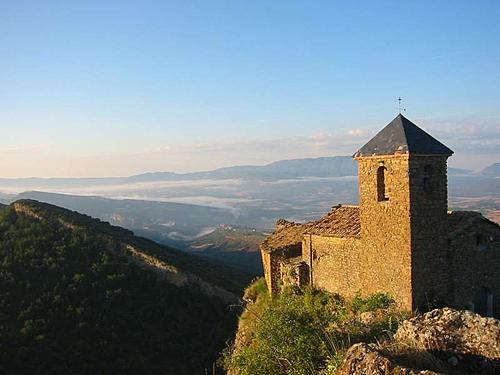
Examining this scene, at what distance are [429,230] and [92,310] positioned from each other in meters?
24.0

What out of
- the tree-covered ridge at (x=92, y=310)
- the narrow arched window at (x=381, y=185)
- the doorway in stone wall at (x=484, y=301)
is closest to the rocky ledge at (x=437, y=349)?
the narrow arched window at (x=381, y=185)

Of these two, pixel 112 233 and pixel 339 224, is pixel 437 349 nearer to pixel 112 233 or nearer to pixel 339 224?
pixel 339 224

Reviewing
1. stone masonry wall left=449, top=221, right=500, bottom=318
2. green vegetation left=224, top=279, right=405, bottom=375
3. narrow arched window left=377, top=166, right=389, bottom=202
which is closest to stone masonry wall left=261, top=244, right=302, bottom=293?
narrow arched window left=377, top=166, right=389, bottom=202

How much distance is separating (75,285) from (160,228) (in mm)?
150593

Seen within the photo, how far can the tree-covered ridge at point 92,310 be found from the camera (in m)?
27.4

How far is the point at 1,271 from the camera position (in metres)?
33.6

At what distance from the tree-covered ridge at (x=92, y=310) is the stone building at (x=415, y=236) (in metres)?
16.7

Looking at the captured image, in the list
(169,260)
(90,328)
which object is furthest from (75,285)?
(169,260)

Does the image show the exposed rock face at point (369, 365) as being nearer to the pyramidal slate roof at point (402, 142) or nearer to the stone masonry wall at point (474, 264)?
the pyramidal slate roof at point (402, 142)

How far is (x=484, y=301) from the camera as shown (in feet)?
50.4

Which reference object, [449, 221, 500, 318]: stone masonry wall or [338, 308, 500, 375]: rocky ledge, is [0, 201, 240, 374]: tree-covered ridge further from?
[338, 308, 500, 375]: rocky ledge

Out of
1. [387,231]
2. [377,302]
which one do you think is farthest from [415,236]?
[377,302]

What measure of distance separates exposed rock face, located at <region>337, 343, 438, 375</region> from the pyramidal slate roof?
8.82m

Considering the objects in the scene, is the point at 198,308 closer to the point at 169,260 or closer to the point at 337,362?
the point at 169,260
